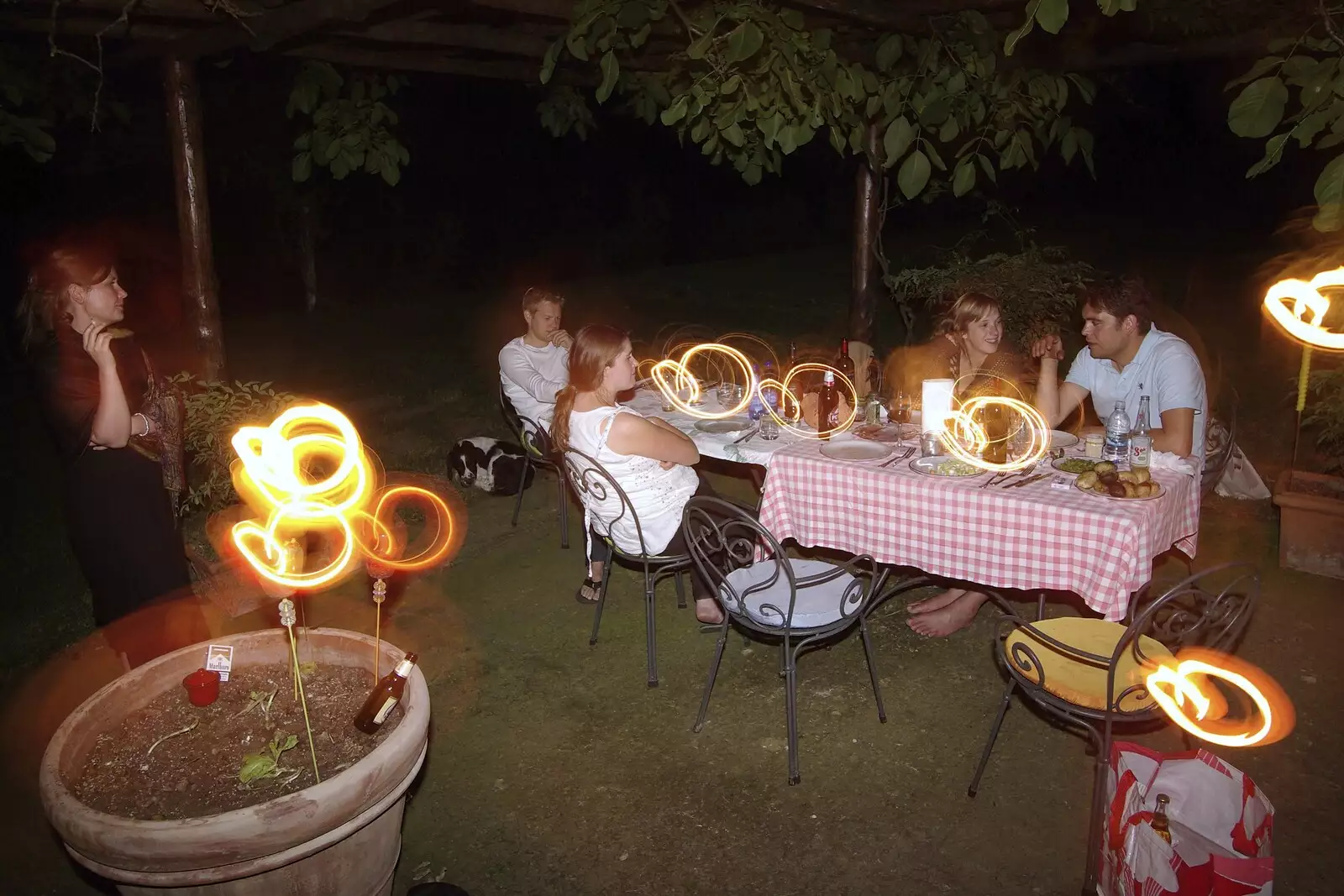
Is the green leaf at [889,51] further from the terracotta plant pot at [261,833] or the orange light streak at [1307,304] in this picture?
the terracotta plant pot at [261,833]

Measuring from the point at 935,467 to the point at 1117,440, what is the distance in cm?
74

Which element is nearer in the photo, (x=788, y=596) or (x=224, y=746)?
(x=224, y=746)

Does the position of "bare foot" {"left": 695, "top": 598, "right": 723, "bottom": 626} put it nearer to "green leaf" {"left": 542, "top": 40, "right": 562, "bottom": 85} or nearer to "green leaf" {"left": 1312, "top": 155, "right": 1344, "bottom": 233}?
"green leaf" {"left": 542, "top": 40, "right": 562, "bottom": 85}

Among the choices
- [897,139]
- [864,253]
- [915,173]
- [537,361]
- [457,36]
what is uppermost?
[457,36]

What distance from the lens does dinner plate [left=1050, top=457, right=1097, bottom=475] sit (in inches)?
142

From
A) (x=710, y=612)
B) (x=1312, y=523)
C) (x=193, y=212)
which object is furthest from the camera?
(x=193, y=212)

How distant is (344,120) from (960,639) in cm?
459

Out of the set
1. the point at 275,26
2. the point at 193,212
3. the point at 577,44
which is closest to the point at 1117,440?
the point at 577,44

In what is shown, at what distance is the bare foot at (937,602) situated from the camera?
4455 mm

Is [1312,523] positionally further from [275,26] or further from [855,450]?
[275,26]

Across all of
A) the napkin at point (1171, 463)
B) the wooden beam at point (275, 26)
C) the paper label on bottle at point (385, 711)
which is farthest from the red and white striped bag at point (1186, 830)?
the wooden beam at point (275, 26)

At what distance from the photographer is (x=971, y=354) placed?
16.1 ft

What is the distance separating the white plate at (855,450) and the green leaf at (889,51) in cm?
193

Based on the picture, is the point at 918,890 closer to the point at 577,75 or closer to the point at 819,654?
the point at 819,654
